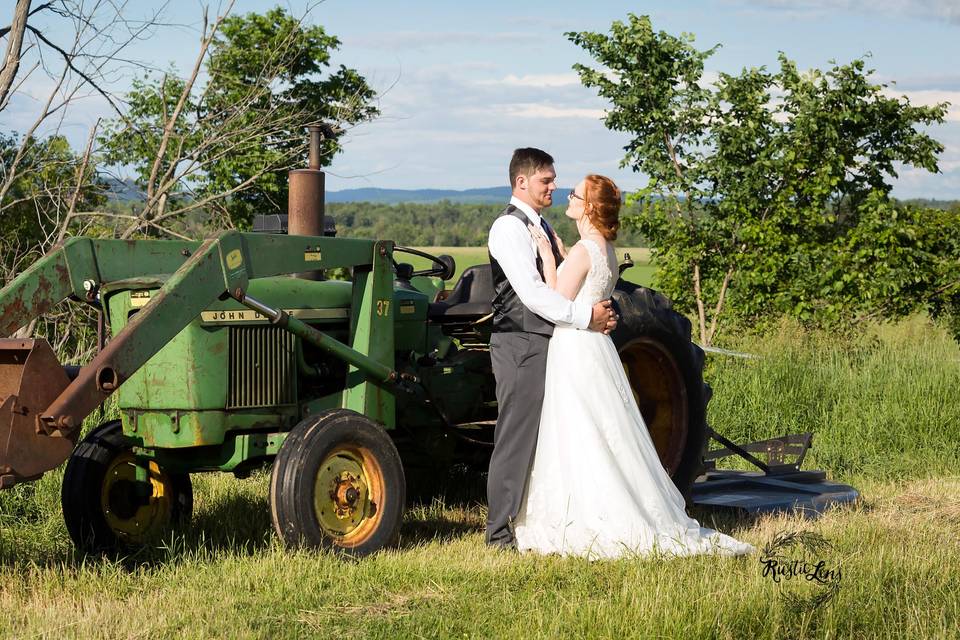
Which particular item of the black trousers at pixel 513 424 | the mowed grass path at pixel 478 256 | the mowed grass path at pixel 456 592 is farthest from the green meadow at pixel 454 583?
the mowed grass path at pixel 478 256

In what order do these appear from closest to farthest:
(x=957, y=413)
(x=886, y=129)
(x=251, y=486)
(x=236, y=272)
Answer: (x=236, y=272) < (x=251, y=486) < (x=957, y=413) < (x=886, y=129)

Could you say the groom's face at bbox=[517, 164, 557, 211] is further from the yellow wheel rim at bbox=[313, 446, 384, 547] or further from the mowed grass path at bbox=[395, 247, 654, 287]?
the mowed grass path at bbox=[395, 247, 654, 287]

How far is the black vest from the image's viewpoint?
18.8 feet

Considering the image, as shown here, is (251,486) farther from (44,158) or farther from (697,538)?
(44,158)

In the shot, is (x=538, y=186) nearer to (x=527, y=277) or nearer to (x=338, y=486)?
(x=527, y=277)

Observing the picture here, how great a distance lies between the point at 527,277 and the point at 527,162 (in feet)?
1.90

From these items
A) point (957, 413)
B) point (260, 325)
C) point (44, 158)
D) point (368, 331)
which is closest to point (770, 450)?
point (957, 413)

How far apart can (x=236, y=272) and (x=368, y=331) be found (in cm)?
88

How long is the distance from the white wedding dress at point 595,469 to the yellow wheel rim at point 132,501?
169 cm

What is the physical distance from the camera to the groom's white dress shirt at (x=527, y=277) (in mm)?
5586

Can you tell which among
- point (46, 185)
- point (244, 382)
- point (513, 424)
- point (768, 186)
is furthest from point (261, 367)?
point (768, 186)

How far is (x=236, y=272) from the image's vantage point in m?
5.05

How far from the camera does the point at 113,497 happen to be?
560 cm

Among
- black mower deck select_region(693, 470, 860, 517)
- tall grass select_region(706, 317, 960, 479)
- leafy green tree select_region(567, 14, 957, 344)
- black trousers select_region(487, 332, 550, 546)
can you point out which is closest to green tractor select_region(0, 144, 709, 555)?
black trousers select_region(487, 332, 550, 546)
